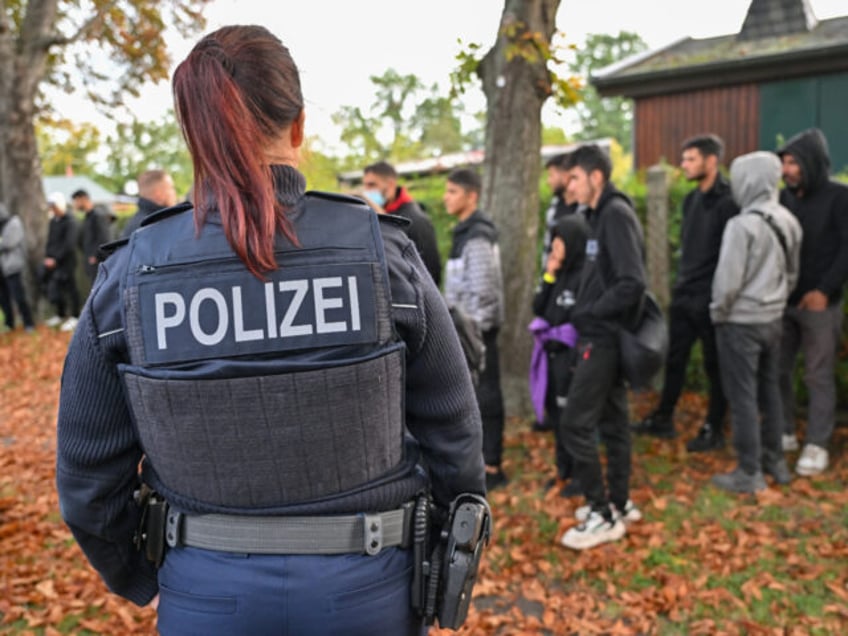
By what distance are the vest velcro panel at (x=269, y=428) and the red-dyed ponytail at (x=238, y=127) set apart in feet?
0.90

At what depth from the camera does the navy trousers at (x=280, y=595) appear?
1692 millimetres

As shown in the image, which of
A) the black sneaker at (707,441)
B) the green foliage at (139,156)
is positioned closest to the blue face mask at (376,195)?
the black sneaker at (707,441)

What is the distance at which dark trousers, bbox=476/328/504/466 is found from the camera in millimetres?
5566

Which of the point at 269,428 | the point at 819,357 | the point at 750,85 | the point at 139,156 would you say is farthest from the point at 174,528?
the point at 139,156

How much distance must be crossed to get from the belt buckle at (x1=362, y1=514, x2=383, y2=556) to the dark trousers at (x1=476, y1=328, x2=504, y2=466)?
3.73 meters

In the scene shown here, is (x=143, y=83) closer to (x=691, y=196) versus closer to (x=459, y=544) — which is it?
(x=691, y=196)

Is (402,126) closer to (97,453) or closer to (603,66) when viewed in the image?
(603,66)

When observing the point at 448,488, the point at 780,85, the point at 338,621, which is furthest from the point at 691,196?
the point at 780,85

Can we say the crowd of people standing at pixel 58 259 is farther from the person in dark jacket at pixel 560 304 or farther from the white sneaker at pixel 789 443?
the white sneaker at pixel 789 443

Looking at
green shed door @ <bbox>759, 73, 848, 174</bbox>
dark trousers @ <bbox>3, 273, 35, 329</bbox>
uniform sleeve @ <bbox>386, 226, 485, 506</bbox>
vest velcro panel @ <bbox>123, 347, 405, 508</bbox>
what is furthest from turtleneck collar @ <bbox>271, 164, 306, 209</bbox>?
green shed door @ <bbox>759, 73, 848, 174</bbox>

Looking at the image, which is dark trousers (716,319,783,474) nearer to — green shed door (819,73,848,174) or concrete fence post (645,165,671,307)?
concrete fence post (645,165,671,307)

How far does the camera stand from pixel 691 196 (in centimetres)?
634

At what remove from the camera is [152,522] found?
1896mm

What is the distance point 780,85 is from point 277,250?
621 inches
